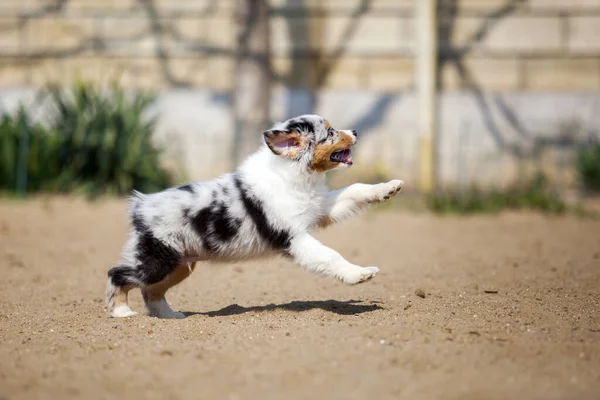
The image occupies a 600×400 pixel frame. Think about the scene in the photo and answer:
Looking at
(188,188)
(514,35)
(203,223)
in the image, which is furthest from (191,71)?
(203,223)

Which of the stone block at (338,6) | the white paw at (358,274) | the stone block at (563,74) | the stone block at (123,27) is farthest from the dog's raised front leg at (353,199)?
the stone block at (123,27)

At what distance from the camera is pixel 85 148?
13469 mm

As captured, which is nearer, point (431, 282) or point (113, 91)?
point (431, 282)

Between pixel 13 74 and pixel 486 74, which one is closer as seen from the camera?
pixel 486 74

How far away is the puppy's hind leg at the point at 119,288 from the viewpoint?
643 cm

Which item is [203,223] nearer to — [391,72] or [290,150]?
[290,150]

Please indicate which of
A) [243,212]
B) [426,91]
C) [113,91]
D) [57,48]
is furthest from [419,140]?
[243,212]

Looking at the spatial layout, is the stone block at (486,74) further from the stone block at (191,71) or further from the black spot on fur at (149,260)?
→ the black spot on fur at (149,260)

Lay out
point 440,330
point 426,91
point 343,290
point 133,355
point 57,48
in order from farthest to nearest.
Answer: point 57,48, point 426,91, point 343,290, point 440,330, point 133,355

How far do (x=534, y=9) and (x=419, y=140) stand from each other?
2807 mm

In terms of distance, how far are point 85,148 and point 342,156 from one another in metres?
7.72

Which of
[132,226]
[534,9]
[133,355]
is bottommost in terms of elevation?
[133,355]

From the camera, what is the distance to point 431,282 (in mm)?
7801

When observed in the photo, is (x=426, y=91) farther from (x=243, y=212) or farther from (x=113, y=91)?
(x=243, y=212)
